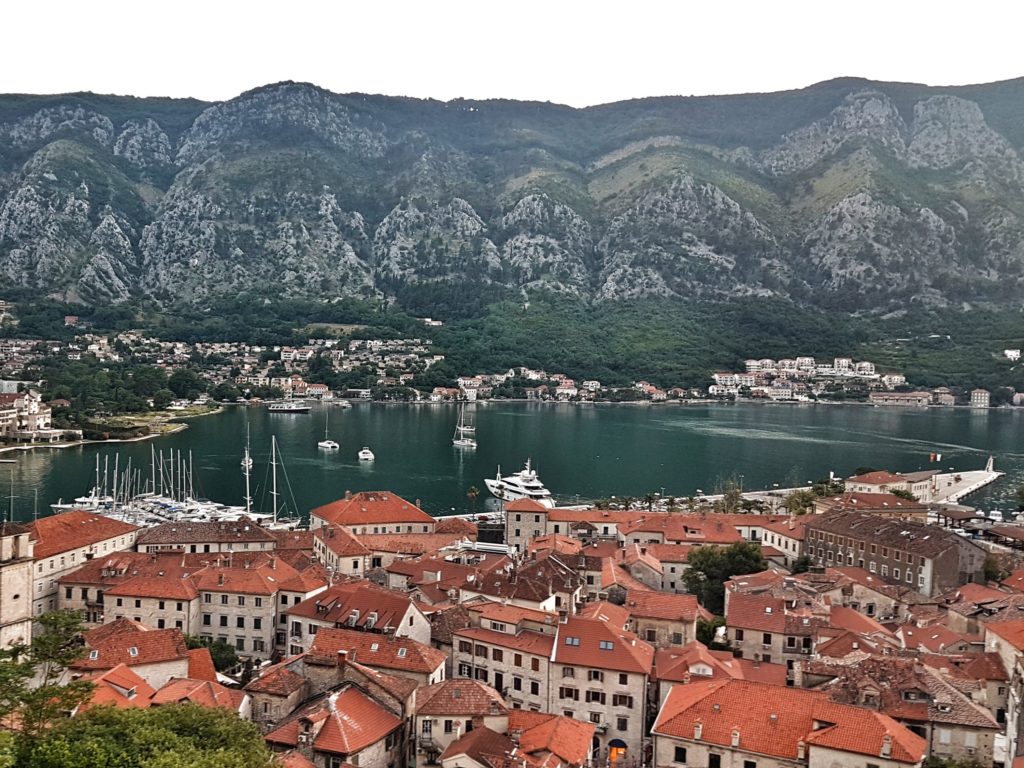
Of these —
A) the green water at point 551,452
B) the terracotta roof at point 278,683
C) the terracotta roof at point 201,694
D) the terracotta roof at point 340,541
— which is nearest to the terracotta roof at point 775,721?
the terracotta roof at point 278,683

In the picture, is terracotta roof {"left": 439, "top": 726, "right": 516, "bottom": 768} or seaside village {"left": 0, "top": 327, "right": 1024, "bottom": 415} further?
seaside village {"left": 0, "top": 327, "right": 1024, "bottom": 415}

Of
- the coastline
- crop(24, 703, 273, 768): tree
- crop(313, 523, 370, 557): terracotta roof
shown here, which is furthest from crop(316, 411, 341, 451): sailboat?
crop(24, 703, 273, 768): tree

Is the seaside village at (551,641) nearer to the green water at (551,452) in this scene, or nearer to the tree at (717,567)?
the tree at (717,567)

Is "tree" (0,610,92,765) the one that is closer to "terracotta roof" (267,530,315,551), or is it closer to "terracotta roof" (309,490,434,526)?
"terracotta roof" (267,530,315,551)

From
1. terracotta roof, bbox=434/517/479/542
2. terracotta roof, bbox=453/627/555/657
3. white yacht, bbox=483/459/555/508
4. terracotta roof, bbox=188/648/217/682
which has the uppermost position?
terracotta roof, bbox=453/627/555/657

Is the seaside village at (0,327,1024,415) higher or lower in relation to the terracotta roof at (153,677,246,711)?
lower

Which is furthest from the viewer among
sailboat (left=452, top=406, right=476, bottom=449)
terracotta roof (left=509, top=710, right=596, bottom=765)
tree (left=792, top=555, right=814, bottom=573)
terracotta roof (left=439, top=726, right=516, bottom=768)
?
sailboat (left=452, top=406, right=476, bottom=449)
